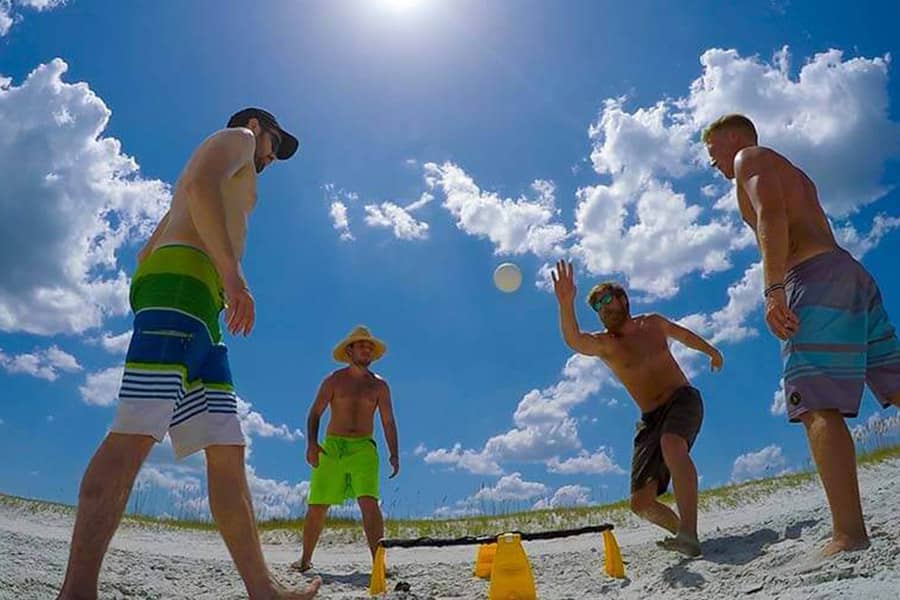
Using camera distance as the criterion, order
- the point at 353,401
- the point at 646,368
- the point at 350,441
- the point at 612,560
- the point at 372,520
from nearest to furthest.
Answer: the point at 612,560 → the point at 646,368 → the point at 372,520 → the point at 350,441 → the point at 353,401

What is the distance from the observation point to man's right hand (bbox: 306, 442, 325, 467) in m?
7.20

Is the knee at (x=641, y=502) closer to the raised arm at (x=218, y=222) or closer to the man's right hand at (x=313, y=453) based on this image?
the man's right hand at (x=313, y=453)

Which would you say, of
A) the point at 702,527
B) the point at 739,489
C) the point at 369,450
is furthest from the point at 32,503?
the point at 739,489

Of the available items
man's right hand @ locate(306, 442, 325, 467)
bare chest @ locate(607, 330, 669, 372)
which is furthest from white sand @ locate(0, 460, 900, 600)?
bare chest @ locate(607, 330, 669, 372)

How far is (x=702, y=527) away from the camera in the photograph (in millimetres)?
7898

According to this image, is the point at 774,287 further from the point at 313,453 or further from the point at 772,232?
the point at 313,453

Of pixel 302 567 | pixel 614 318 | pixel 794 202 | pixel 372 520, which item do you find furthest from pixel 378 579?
pixel 794 202

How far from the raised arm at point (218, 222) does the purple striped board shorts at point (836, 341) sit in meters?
2.71

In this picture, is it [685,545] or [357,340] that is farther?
[357,340]

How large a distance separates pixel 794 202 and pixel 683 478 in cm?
221

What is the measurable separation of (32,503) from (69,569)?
9.71 m

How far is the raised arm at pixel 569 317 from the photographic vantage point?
19.3 ft

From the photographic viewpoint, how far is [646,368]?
19.7 ft

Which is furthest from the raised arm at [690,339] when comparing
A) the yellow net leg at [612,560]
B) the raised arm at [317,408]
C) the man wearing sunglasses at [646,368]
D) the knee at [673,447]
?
the raised arm at [317,408]
